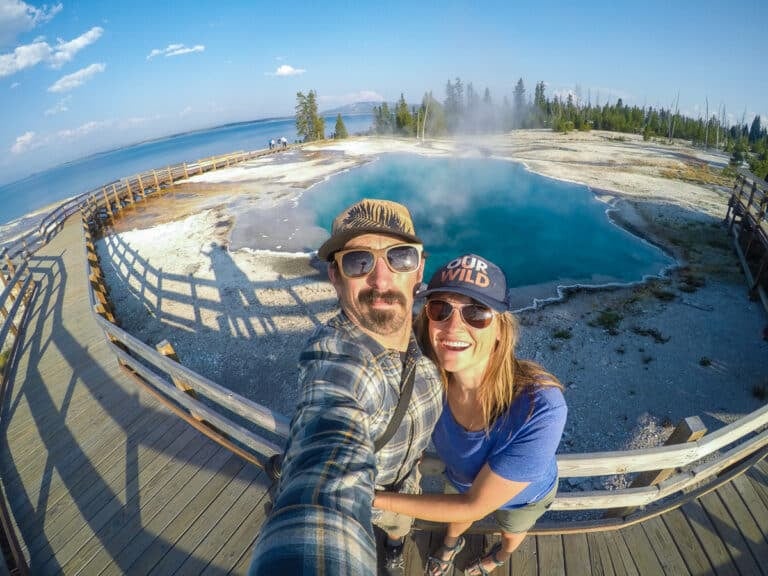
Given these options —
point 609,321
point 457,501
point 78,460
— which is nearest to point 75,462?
point 78,460

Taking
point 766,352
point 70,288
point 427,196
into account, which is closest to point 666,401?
point 766,352

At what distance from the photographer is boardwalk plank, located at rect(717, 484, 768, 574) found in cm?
311

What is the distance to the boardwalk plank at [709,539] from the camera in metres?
3.03

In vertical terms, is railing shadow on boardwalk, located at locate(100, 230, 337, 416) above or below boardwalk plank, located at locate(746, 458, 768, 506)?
below

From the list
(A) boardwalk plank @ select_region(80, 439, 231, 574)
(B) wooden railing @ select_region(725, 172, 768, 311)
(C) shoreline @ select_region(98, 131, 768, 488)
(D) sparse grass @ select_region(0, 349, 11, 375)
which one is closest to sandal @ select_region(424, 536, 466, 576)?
(A) boardwalk plank @ select_region(80, 439, 231, 574)

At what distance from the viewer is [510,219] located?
24.5m

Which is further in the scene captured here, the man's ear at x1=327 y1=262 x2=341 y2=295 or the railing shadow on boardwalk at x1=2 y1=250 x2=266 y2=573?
the railing shadow on boardwalk at x1=2 y1=250 x2=266 y2=573

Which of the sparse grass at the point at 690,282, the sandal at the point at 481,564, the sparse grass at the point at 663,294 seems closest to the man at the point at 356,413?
the sandal at the point at 481,564

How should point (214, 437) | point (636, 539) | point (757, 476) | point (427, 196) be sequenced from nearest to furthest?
point (636, 539), point (757, 476), point (214, 437), point (427, 196)

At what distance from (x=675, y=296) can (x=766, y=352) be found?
3.59 metres

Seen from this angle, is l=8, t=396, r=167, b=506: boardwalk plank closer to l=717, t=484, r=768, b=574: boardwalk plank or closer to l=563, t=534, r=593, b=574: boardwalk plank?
l=563, t=534, r=593, b=574: boardwalk plank

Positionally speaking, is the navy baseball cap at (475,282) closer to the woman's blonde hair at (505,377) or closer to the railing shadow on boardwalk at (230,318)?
the woman's blonde hair at (505,377)

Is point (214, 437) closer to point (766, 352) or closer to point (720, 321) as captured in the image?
point (766, 352)

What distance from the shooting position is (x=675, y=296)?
13078 mm
